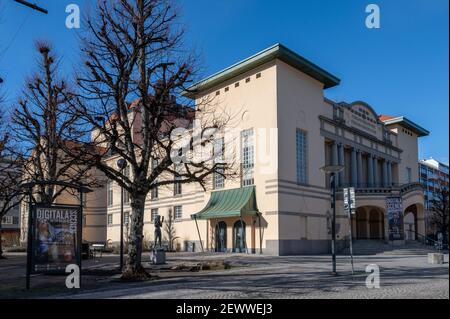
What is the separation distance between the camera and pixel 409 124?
54.5m

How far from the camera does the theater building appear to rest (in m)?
34.9

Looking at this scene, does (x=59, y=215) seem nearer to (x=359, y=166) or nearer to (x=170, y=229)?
(x=170, y=229)

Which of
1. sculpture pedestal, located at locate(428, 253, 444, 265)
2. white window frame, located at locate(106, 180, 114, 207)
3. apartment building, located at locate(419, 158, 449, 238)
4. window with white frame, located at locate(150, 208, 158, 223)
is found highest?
apartment building, located at locate(419, 158, 449, 238)

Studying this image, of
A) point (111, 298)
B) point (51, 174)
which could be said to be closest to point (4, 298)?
point (111, 298)

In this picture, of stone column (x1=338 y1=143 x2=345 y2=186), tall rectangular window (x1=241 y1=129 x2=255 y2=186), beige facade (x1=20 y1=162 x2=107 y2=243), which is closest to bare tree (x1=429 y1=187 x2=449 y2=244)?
stone column (x1=338 y1=143 x2=345 y2=186)

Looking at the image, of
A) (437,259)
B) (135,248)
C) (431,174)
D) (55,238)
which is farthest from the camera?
(431,174)

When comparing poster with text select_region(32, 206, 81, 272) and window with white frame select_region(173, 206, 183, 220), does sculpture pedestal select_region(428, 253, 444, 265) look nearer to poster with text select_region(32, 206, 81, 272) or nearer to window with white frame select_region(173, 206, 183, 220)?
poster with text select_region(32, 206, 81, 272)

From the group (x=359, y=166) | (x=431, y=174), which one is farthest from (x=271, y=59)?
(x=431, y=174)

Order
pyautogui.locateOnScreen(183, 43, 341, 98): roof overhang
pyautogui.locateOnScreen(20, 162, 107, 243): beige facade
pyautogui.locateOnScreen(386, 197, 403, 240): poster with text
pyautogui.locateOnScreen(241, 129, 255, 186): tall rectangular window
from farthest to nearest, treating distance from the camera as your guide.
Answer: pyautogui.locateOnScreen(20, 162, 107, 243): beige facade → pyautogui.locateOnScreen(386, 197, 403, 240): poster with text → pyautogui.locateOnScreen(241, 129, 255, 186): tall rectangular window → pyautogui.locateOnScreen(183, 43, 341, 98): roof overhang

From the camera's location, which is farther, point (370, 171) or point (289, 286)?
point (370, 171)

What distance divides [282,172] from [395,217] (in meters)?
12.0

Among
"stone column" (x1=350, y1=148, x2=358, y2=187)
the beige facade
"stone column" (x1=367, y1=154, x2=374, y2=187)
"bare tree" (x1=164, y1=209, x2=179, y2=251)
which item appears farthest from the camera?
the beige facade

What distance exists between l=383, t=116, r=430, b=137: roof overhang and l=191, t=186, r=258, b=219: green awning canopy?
24641 mm
